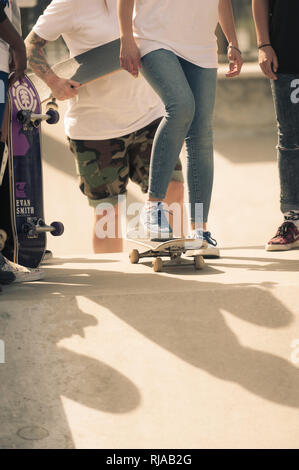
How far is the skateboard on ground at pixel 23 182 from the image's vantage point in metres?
3.22

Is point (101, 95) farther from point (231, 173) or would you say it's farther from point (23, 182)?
point (231, 173)

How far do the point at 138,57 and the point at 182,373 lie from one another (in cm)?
144

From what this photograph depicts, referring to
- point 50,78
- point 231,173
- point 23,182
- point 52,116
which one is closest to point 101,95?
point 50,78

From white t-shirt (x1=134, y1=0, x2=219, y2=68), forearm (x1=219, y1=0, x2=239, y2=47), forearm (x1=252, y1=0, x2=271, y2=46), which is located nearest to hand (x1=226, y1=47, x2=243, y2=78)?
forearm (x1=219, y1=0, x2=239, y2=47)

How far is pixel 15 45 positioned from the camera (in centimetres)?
281

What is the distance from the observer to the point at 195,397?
8.34 ft

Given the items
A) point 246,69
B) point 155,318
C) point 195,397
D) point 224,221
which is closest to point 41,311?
point 155,318

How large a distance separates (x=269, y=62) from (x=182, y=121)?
0.74m

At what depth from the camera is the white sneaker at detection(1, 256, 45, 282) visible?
119 inches

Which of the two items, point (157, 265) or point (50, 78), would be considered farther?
point (50, 78)

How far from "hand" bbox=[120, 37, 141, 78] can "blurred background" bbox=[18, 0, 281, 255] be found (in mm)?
6827

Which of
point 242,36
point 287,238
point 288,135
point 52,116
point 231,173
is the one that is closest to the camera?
point 52,116

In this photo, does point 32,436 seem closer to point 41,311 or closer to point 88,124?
A: point 41,311

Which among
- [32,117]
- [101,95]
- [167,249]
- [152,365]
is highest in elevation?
[101,95]
